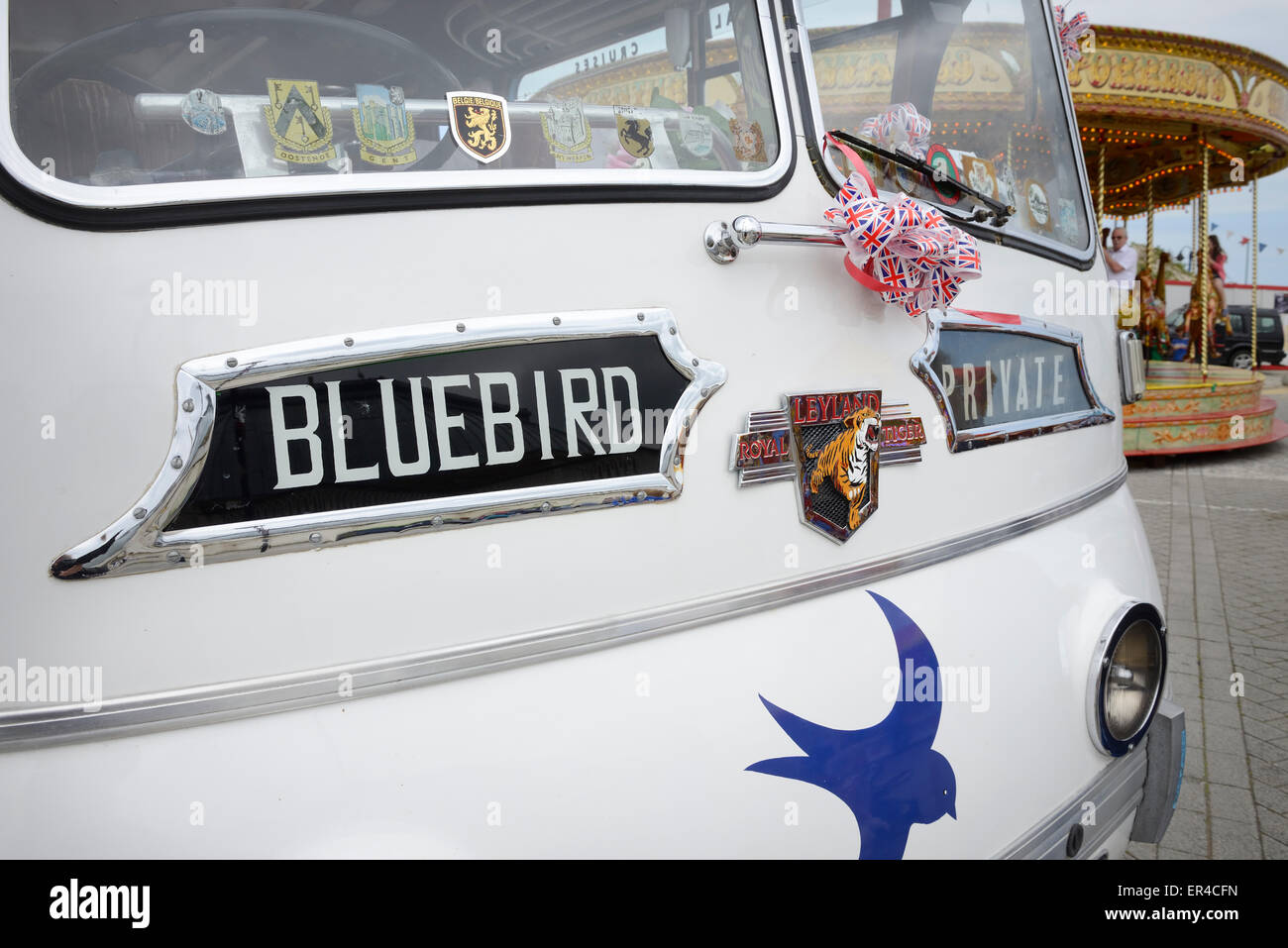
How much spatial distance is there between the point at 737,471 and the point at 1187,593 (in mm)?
4862

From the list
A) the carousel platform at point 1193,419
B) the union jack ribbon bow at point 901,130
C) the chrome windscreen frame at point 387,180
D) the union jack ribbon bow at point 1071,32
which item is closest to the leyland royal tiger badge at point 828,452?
the chrome windscreen frame at point 387,180

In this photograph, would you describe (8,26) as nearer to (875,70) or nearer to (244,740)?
(244,740)

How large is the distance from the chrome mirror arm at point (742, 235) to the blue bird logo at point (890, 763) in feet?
1.94

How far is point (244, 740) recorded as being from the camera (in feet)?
3.22

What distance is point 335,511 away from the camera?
102 centimetres

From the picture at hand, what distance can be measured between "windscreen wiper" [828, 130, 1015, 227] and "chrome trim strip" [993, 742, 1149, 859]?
3.58 feet

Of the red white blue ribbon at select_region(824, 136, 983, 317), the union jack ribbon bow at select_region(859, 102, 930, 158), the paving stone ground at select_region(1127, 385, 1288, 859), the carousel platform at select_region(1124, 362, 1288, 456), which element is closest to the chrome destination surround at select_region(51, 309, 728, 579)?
the red white blue ribbon at select_region(824, 136, 983, 317)

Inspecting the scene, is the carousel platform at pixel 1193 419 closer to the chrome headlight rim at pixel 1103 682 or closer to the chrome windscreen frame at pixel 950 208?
the chrome windscreen frame at pixel 950 208

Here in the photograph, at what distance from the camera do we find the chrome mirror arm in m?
1.24

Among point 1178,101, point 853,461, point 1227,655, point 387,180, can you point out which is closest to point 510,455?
point 387,180

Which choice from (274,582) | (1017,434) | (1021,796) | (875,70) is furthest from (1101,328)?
(274,582)

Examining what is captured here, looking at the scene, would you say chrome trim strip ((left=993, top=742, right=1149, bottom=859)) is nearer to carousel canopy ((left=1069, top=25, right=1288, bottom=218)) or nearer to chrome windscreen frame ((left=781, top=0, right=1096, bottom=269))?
chrome windscreen frame ((left=781, top=0, right=1096, bottom=269))

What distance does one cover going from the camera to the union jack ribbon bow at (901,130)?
62.4 inches

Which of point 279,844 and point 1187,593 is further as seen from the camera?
point 1187,593
